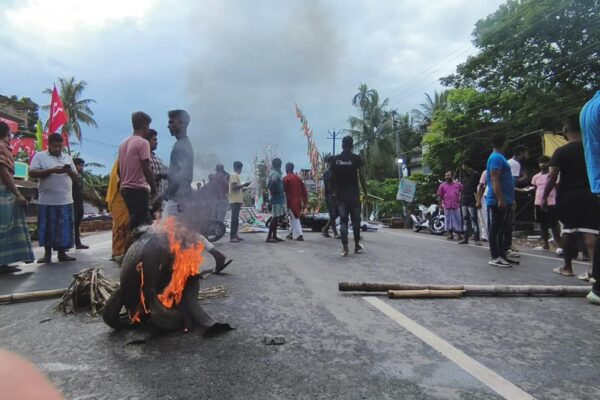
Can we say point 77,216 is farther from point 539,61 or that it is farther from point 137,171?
point 539,61

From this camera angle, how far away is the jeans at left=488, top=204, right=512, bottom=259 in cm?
601

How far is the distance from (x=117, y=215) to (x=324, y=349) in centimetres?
425

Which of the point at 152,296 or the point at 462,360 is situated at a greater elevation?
the point at 152,296

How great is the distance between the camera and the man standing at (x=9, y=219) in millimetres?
5289

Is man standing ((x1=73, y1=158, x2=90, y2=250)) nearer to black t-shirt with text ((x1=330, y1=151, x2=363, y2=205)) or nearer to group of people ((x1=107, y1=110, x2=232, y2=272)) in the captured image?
group of people ((x1=107, y1=110, x2=232, y2=272))

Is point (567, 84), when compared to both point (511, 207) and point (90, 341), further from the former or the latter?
point (90, 341)

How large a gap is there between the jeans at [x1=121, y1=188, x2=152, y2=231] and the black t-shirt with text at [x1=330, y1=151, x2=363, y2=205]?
364 cm

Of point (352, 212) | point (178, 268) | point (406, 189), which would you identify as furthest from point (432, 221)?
point (178, 268)

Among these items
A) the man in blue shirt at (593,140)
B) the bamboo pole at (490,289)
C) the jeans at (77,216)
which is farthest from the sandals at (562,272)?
the jeans at (77,216)

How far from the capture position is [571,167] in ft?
16.4

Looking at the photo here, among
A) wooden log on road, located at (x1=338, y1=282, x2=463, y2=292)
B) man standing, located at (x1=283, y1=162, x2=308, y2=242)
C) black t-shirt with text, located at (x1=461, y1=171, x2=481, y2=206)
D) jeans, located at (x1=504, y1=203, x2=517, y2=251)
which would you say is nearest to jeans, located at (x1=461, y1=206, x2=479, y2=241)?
black t-shirt with text, located at (x1=461, y1=171, x2=481, y2=206)

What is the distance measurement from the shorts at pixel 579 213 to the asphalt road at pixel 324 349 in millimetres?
1274

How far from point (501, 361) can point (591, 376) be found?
0.44m

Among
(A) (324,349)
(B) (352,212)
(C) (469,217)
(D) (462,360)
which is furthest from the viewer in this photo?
(C) (469,217)
